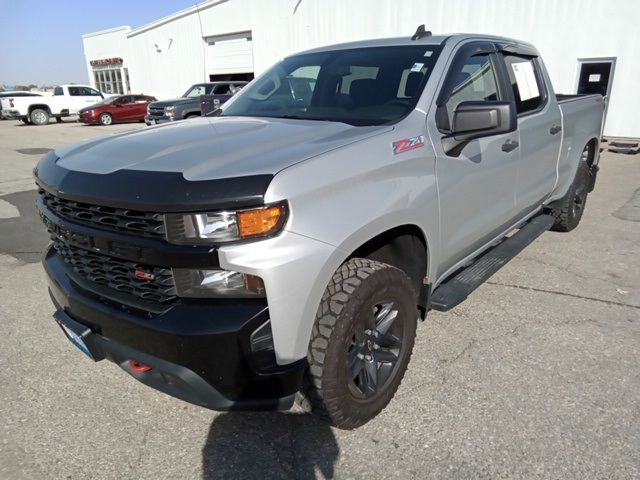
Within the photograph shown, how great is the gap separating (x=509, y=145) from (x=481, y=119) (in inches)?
37.2

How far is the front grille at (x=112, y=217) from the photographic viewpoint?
6.15 feet

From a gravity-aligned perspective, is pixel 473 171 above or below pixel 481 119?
below

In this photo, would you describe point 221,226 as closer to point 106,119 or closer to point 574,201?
point 574,201

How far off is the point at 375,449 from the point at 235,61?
2450cm

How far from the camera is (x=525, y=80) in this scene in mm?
3938

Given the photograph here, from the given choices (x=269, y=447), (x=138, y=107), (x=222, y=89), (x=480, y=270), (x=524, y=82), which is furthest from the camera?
(x=138, y=107)

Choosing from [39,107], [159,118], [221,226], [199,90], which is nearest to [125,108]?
[39,107]

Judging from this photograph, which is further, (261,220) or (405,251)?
(405,251)

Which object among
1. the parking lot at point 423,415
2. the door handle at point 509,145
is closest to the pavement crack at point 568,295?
the parking lot at point 423,415

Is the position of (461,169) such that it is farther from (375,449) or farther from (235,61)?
(235,61)

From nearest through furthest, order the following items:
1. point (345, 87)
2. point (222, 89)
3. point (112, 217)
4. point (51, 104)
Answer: point (112, 217)
point (345, 87)
point (222, 89)
point (51, 104)

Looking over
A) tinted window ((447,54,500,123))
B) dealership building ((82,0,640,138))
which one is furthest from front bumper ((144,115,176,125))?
tinted window ((447,54,500,123))

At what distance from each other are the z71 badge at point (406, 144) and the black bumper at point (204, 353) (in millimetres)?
1039

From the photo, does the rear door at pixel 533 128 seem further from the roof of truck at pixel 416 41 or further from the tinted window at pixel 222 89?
the tinted window at pixel 222 89
